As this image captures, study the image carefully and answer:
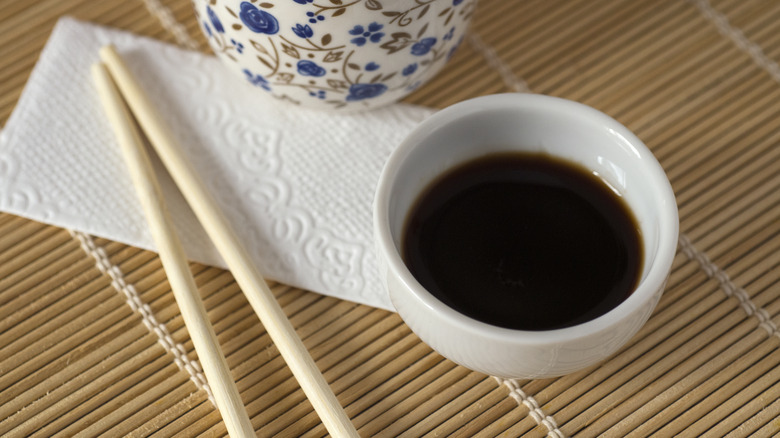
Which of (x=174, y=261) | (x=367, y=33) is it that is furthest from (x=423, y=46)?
(x=174, y=261)

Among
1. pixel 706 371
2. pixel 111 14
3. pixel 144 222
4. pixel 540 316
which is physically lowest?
pixel 706 371

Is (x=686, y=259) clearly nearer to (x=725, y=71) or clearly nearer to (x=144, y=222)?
(x=725, y=71)

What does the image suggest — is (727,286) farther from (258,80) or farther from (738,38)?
(258,80)

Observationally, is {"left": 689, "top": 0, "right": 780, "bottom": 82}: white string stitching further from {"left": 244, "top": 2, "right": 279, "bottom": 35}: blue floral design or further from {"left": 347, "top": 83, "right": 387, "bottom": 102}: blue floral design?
{"left": 244, "top": 2, "right": 279, "bottom": 35}: blue floral design

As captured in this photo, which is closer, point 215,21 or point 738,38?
point 215,21

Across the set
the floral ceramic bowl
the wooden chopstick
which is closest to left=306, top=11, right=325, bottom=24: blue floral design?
the floral ceramic bowl

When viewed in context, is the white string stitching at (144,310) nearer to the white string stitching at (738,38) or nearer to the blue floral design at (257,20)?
the blue floral design at (257,20)

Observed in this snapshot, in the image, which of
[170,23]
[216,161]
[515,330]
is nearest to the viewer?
[515,330]

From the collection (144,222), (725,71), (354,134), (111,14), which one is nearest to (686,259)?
(725,71)
